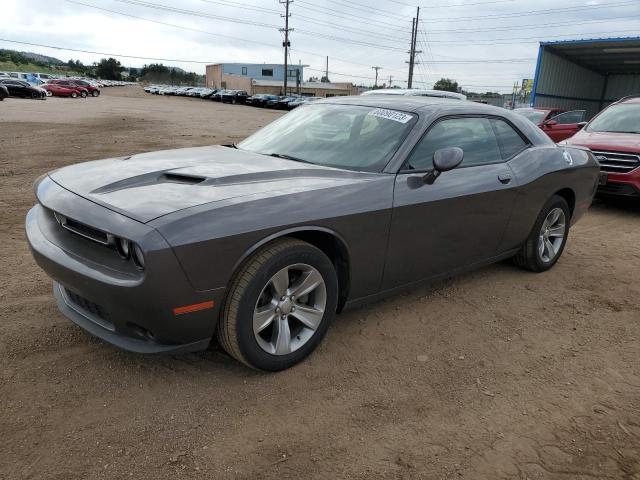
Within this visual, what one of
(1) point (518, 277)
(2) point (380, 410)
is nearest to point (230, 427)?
(2) point (380, 410)

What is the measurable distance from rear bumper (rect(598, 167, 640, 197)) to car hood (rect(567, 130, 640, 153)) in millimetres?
367

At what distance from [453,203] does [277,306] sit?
152 centimetres

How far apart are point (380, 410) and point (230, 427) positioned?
77 cm

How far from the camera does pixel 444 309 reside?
3789 mm

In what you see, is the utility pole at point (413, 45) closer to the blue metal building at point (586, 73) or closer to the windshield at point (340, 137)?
the blue metal building at point (586, 73)

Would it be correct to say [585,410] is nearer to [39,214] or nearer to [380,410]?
[380,410]

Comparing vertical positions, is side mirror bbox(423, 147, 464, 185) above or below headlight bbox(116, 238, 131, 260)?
above

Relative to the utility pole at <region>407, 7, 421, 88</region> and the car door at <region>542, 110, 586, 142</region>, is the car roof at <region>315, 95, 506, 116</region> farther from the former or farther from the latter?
the utility pole at <region>407, 7, 421, 88</region>

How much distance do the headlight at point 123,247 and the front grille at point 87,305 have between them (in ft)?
1.05

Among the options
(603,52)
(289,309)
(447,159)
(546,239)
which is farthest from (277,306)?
(603,52)

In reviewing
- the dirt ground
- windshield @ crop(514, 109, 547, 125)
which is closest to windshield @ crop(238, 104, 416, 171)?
the dirt ground

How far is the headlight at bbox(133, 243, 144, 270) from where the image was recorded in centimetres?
220

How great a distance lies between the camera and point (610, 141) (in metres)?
7.45

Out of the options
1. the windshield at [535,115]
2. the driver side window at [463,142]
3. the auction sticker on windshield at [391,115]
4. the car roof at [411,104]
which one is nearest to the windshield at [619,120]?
the windshield at [535,115]
